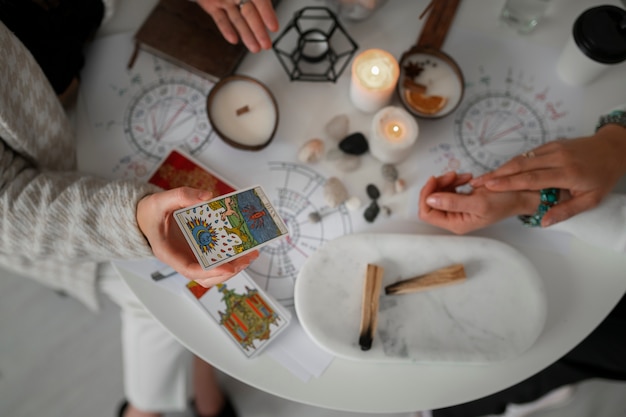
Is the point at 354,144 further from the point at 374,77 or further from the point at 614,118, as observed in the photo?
the point at 614,118

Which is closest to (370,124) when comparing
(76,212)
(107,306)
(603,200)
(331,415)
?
(603,200)

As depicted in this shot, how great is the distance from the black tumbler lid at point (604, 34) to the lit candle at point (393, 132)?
373 mm

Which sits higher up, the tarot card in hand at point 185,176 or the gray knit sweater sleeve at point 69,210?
the tarot card in hand at point 185,176

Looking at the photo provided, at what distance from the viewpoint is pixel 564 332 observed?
2.81 ft

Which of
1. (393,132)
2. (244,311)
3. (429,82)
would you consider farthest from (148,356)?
(429,82)

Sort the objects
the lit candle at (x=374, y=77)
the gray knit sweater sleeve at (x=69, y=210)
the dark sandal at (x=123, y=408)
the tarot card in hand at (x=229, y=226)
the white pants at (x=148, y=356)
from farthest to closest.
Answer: the dark sandal at (x=123, y=408)
the white pants at (x=148, y=356)
the lit candle at (x=374, y=77)
the gray knit sweater sleeve at (x=69, y=210)
the tarot card in hand at (x=229, y=226)

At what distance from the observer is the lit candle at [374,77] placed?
35.4 inches

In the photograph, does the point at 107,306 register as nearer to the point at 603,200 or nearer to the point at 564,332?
the point at 564,332

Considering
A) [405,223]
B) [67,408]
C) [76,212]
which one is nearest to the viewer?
[76,212]

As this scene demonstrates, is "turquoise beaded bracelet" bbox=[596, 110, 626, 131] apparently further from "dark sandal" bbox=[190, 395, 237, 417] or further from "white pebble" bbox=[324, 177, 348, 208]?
"dark sandal" bbox=[190, 395, 237, 417]

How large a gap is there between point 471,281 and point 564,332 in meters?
0.20

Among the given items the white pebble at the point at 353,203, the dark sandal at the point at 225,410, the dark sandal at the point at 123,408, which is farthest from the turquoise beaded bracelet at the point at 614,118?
the dark sandal at the point at 123,408

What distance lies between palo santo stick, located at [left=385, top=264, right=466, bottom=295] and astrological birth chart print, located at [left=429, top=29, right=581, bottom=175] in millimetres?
217

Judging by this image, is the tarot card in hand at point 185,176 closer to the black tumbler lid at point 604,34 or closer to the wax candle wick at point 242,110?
the wax candle wick at point 242,110
